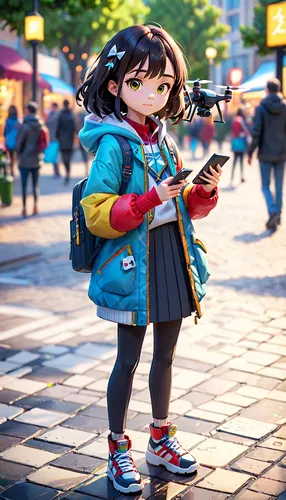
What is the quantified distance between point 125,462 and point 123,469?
4 centimetres

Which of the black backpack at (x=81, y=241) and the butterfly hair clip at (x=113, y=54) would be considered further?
the black backpack at (x=81, y=241)

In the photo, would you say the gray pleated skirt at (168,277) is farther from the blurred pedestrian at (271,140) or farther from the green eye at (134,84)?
the blurred pedestrian at (271,140)

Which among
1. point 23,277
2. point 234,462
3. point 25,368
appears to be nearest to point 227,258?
point 23,277

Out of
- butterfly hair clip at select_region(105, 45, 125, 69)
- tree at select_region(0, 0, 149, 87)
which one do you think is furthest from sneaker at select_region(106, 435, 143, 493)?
tree at select_region(0, 0, 149, 87)

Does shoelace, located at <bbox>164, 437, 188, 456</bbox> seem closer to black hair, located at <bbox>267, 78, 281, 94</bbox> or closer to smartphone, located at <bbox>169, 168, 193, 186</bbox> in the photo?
smartphone, located at <bbox>169, 168, 193, 186</bbox>

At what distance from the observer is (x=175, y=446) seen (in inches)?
143

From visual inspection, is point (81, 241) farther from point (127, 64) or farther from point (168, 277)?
Answer: point (127, 64)

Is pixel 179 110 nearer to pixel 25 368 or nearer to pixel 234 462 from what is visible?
pixel 234 462

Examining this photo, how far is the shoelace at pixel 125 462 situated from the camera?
11.3ft

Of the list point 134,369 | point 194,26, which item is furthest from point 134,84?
point 194,26

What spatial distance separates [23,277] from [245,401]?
13.2 ft

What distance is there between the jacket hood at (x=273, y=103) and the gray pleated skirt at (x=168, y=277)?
7.56 m

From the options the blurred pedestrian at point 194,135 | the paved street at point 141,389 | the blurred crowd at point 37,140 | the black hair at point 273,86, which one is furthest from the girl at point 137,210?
the blurred pedestrian at point 194,135

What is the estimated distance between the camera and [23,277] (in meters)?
8.07
